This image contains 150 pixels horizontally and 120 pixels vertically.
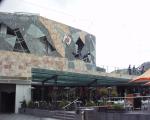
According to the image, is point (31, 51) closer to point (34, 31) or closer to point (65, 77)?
point (34, 31)

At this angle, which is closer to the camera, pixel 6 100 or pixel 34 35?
pixel 6 100

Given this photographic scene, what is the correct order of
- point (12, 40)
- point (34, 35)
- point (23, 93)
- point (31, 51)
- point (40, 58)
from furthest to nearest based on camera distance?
point (34, 35)
point (12, 40)
point (31, 51)
point (40, 58)
point (23, 93)

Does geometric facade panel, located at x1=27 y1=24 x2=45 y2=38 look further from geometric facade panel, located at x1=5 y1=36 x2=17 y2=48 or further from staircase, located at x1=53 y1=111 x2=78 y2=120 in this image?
staircase, located at x1=53 y1=111 x2=78 y2=120

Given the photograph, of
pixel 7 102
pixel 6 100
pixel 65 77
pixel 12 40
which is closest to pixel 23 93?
pixel 65 77

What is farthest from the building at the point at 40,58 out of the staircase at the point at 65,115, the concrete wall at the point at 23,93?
the staircase at the point at 65,115

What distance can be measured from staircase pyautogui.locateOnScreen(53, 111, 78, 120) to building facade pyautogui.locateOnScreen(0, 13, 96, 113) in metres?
8.84

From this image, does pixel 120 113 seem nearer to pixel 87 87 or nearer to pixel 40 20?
pixel 87 87

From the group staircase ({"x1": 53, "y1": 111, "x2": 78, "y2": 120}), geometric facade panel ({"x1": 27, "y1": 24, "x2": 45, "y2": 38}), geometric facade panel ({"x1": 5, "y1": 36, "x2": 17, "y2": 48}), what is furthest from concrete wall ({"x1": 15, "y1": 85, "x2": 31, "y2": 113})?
geometric facade panel ({"x1": 27, "y1": 24, "x2": 45, "y2": 38})

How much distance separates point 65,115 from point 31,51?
25.2 meters

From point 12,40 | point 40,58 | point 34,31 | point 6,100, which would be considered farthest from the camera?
point 34,31

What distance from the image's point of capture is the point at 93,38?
6203 cm

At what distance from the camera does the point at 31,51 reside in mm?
46281

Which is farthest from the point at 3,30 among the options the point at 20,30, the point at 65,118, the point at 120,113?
the point at 120,113

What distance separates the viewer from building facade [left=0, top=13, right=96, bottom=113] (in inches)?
1304
